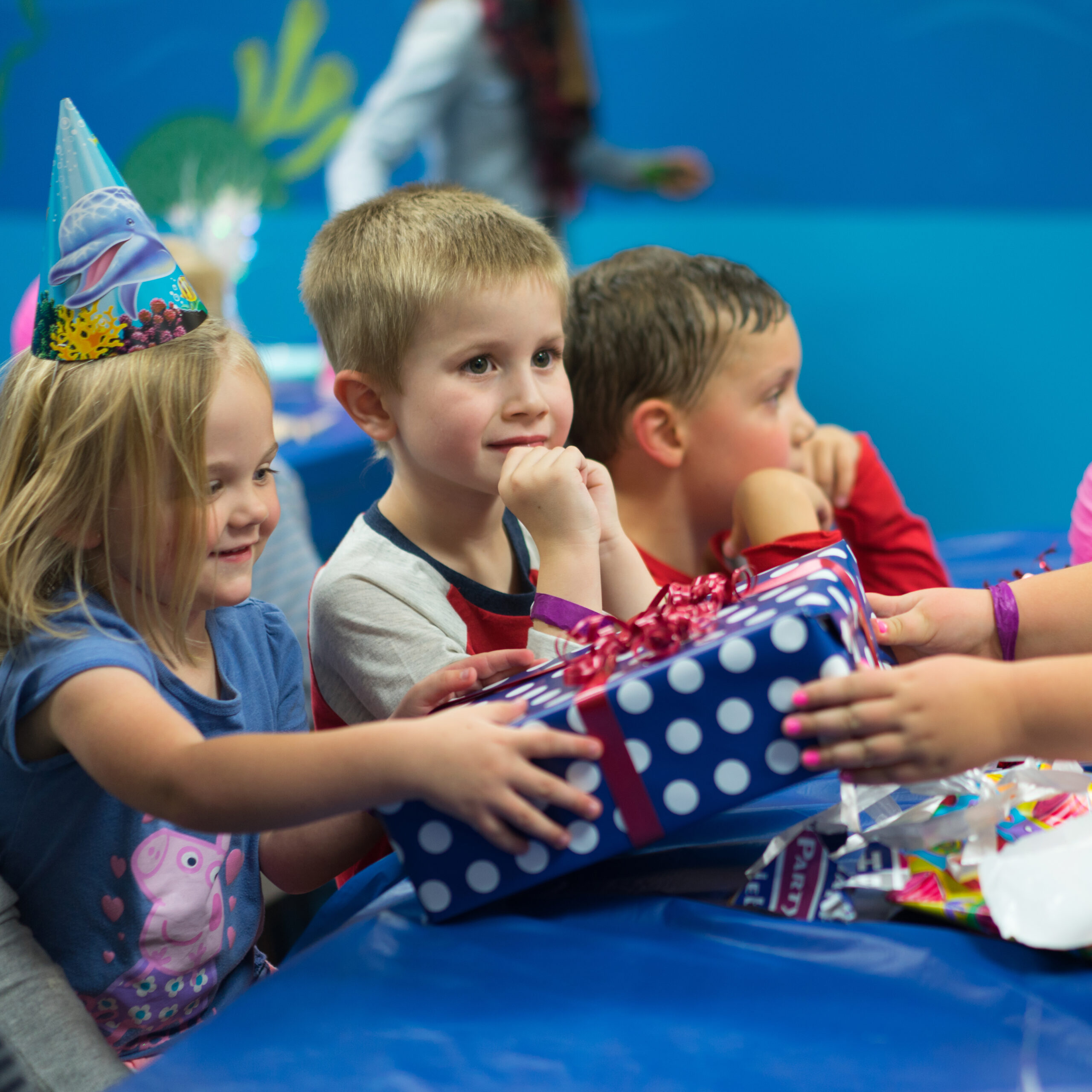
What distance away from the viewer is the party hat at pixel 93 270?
2.73ft

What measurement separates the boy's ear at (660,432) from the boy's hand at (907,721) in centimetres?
77

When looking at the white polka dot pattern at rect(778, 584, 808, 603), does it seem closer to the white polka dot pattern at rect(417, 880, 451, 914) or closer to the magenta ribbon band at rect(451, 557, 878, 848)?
the magenta ribbon band at rect(451, 557, 878, 848)

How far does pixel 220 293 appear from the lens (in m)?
2.03

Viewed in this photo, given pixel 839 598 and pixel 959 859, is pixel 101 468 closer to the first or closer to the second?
pixel 839 598

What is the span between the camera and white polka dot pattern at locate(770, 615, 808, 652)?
1.99ft

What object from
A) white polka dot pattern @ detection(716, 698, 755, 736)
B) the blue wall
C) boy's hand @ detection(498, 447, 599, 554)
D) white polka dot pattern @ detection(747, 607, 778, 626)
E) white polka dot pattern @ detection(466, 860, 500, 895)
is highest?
the blue wall

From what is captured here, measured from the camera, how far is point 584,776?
0.65 metres

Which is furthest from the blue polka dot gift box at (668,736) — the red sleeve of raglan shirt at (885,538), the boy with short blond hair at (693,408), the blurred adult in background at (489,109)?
the blurred adult in background at (489,109)

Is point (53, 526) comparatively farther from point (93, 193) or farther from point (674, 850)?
point (674, 850)

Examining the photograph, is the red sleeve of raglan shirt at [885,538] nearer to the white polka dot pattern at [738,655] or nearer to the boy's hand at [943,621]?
the boy's hand at [943,621]

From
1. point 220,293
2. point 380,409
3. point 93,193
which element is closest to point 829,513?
point 380,409

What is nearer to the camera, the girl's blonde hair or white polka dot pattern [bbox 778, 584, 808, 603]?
white polka dot pattern [bbox 778, 584, 808, 603]

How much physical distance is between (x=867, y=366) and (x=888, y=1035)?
3.12 m

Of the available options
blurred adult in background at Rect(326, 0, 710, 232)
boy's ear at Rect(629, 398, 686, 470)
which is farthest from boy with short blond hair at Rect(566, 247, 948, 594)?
blurred adult in background at Rect(326, 0, 710, 232)
